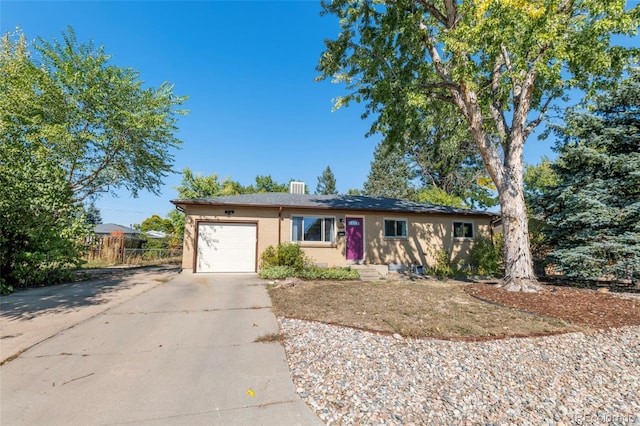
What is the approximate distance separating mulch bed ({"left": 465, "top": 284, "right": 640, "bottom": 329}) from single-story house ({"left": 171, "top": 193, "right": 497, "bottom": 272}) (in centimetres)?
467

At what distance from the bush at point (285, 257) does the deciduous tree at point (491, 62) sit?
5577 millimetres

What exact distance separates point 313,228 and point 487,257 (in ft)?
25.2

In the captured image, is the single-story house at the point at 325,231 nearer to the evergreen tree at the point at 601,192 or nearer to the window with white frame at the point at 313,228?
the window with white frame at the point at 313,228

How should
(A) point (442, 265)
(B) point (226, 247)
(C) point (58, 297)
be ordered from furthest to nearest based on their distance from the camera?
(A) point (442, 265), (B) point (226, 247), (C) point (58, 297)

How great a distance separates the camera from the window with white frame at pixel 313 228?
1131 cm

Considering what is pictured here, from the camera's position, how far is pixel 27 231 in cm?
716

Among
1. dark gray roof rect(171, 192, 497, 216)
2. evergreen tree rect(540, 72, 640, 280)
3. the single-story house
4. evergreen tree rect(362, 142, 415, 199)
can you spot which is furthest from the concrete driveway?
evergreen tree rect(362, 142, 415, 199)

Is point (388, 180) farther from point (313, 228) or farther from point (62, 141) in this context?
point (62, 141)

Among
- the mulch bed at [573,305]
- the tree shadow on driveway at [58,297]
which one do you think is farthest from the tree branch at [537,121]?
the tree shadow on driveway at [58,297]

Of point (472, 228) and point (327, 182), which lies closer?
point (472, 228)

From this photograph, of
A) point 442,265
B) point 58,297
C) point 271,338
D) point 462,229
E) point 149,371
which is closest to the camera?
point 149,371

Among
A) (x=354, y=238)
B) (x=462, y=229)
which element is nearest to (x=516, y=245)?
(x=462, y=229)

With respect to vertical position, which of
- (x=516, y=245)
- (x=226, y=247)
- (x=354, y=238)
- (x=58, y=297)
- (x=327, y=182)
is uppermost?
(x=327, y=182)

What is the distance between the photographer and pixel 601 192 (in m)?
8.58
